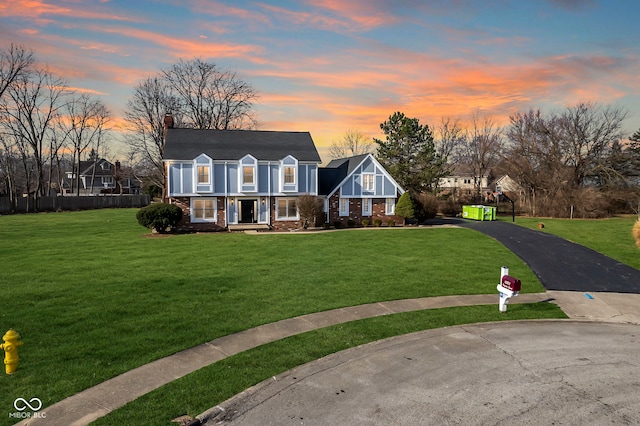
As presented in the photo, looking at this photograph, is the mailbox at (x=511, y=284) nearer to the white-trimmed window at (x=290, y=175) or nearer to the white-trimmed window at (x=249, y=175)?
the white-trimmed window at (x=290, y=175)

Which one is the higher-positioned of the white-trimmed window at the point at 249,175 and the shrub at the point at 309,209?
the white-trimmed window at the point at 249,175

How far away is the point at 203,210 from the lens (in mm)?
32094

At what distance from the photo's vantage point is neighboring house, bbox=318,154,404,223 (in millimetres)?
34875


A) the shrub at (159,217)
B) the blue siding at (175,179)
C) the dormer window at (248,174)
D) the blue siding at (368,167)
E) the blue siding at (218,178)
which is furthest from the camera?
the blue siding at (368,167)

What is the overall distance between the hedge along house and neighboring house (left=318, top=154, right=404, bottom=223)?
2065 millimetres

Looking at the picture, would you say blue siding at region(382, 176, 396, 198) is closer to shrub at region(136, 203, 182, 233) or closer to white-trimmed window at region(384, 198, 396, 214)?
white-trimmed window at region(384, 198, 396, 214)

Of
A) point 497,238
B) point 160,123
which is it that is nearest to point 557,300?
point 497,238

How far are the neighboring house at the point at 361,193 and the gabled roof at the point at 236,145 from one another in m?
3.01

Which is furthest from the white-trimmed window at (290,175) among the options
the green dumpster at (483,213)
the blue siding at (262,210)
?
the green dumpster at (483,213)

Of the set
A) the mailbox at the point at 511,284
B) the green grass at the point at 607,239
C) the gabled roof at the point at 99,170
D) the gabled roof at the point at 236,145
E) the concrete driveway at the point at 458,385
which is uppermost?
the gabled roof at the point at 99,170

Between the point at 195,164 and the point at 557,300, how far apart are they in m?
26.1

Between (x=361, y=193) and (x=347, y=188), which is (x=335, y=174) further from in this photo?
(x=361, y=193)

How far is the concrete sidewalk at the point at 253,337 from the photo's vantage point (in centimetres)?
627

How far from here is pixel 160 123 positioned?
58781 mm
